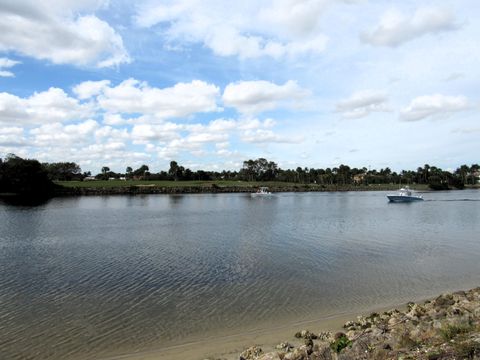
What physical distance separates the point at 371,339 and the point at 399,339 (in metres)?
0.91

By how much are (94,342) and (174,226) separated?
35.7 meters

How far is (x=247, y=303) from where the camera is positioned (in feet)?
60.6

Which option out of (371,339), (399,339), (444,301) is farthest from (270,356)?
(444,301)

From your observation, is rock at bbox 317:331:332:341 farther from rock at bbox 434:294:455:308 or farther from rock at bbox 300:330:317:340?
rock at bbox 434:294:455:308

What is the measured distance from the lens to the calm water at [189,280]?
15047mm

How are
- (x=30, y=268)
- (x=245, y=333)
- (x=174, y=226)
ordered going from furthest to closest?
(x=174, y=226) → (x=30, y=268) → (x=245, y=333)

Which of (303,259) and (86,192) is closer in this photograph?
(303,259)

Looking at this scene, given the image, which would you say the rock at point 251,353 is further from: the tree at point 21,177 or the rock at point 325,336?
the tree at point 21,177

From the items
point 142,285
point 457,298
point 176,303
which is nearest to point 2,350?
point 176,303

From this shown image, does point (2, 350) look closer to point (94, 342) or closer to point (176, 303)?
point (94, 342)

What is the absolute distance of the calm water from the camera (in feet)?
49.4

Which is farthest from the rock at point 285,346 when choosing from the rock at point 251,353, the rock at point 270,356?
the rock at point 270,356

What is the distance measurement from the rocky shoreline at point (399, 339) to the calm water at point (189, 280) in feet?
8.68

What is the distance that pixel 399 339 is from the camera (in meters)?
10.5
